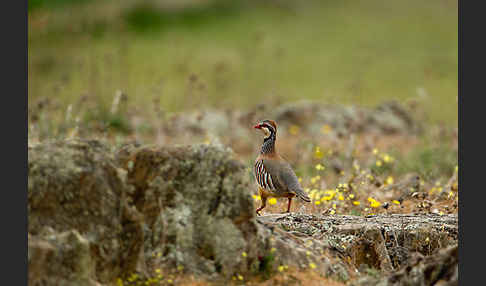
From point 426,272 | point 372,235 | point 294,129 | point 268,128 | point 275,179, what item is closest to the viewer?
point 426,272

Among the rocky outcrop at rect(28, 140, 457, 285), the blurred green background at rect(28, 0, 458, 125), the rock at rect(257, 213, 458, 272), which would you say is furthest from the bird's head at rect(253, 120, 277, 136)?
the blurred green background at rect(28, 0, 458, 125)

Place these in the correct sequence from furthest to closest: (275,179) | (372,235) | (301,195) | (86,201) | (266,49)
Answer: (266,49) → (275,179) → (301,195) → (372,235) → (86,201)

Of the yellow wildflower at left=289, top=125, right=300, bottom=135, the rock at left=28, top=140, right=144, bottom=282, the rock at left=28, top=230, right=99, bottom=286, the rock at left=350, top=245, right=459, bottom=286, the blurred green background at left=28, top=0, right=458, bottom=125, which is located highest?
the blurred green background at left=28, top=0, right=458, bottom=125

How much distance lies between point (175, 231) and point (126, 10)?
3372 cm

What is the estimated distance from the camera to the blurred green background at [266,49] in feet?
88.6

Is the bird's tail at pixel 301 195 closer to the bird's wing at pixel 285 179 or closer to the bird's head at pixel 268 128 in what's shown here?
the bird's wing at pixel 285 179

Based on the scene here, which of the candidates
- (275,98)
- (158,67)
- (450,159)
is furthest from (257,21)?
(450,159)

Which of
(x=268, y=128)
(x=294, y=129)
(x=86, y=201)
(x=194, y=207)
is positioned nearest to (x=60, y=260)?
(x=86, y=201)

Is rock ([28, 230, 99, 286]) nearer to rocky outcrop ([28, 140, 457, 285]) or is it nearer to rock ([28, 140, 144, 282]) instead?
rocky outcrop ([28, 140, 457, 285])

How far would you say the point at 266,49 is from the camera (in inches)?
1389

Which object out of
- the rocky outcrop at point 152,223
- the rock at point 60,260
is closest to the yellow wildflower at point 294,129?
the rocky outcrop at point 152,223

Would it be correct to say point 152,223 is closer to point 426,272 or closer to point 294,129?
point 426,272

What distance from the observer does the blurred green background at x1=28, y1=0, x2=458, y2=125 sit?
27.0 m

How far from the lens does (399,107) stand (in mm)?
21812
